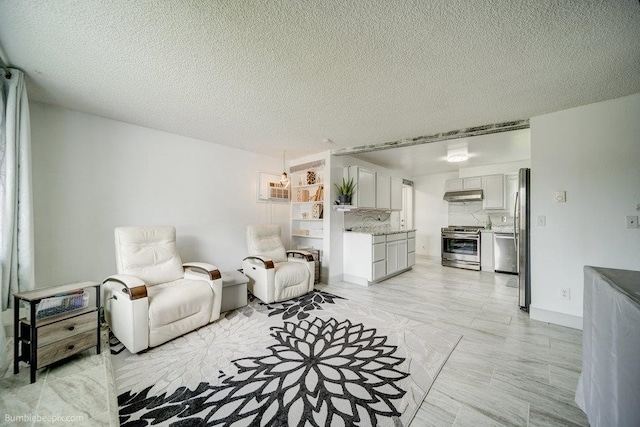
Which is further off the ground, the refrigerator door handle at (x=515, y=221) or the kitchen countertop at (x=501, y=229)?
the refrigerator door handle at (x=515, y=221)

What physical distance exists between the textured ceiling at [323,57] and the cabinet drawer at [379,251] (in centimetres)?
225

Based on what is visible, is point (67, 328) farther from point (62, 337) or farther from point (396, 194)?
point (396, 194)

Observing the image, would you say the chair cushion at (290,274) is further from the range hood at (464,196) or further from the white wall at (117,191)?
the range hood at (464,196)

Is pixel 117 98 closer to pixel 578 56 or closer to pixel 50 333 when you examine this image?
pixel 50 333

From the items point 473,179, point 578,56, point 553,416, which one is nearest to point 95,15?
point 578,56

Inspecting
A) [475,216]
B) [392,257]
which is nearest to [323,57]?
[392,257]

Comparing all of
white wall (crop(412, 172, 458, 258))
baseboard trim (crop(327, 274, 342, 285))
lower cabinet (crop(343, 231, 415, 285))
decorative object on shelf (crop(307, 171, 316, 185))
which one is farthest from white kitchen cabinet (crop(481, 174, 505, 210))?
decorative object on shelf (crop(307, 171, 316, 185))

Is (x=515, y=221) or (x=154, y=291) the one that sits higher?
(x=515, y=221)

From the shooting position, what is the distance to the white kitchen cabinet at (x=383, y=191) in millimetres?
4882

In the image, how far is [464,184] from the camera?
5.64 metres

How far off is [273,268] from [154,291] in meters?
1.33

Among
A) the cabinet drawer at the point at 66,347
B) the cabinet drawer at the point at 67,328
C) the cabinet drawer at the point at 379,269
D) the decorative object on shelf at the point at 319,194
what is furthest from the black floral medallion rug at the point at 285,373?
the decorative object on shelf at the point at 319,194

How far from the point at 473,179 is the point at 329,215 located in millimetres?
3835

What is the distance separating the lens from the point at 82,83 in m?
2.09
